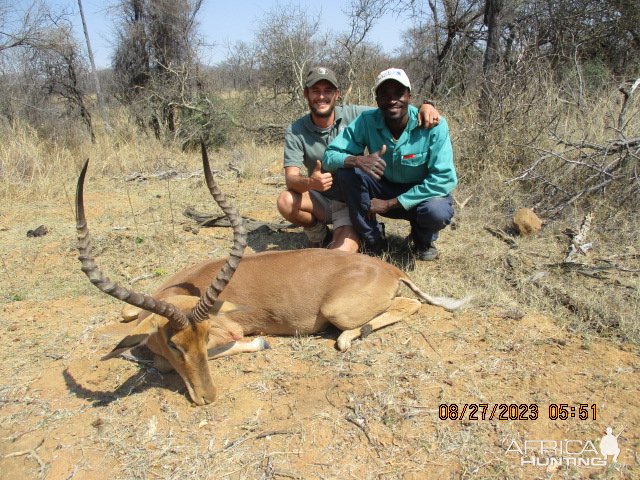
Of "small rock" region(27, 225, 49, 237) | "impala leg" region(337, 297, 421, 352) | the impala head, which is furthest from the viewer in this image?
"small rock" region(27, 225, 49, 237)

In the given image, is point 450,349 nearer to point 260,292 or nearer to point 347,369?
point 347,369

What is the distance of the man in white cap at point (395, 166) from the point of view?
4.59 metres

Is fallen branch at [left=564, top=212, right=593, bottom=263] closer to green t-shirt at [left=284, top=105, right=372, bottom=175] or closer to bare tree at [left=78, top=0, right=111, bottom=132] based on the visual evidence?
green t-shirt at [left=284, top=105, right=372, bottom=175]

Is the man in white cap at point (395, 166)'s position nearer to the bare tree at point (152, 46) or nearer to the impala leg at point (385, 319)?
the impala leg at point (385, 319)

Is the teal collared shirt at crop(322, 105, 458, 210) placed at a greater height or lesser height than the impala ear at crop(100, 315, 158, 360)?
greater

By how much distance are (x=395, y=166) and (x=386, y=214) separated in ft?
1.92

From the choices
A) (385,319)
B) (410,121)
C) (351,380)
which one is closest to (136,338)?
(351,380)

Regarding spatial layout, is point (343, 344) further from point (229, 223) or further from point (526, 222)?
point (229, 223)

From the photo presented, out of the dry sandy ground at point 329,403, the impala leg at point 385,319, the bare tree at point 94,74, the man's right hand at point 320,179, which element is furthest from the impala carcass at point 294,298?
the bare tree at point 94,74

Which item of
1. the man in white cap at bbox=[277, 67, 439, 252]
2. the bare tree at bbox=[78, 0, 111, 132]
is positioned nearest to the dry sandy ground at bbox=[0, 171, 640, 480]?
the man in white cap at bbox=[277, 67, 439, 252]

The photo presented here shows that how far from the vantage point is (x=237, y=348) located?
3830 mm

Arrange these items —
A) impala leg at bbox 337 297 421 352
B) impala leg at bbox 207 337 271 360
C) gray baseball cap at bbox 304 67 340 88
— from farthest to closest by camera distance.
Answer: gray baseball cap at bbox 304 67 340 88, impala leg at bbox 337 297 421 352, impala leg at bbox 207 337 271 360

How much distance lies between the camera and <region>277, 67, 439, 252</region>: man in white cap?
5.06 m
